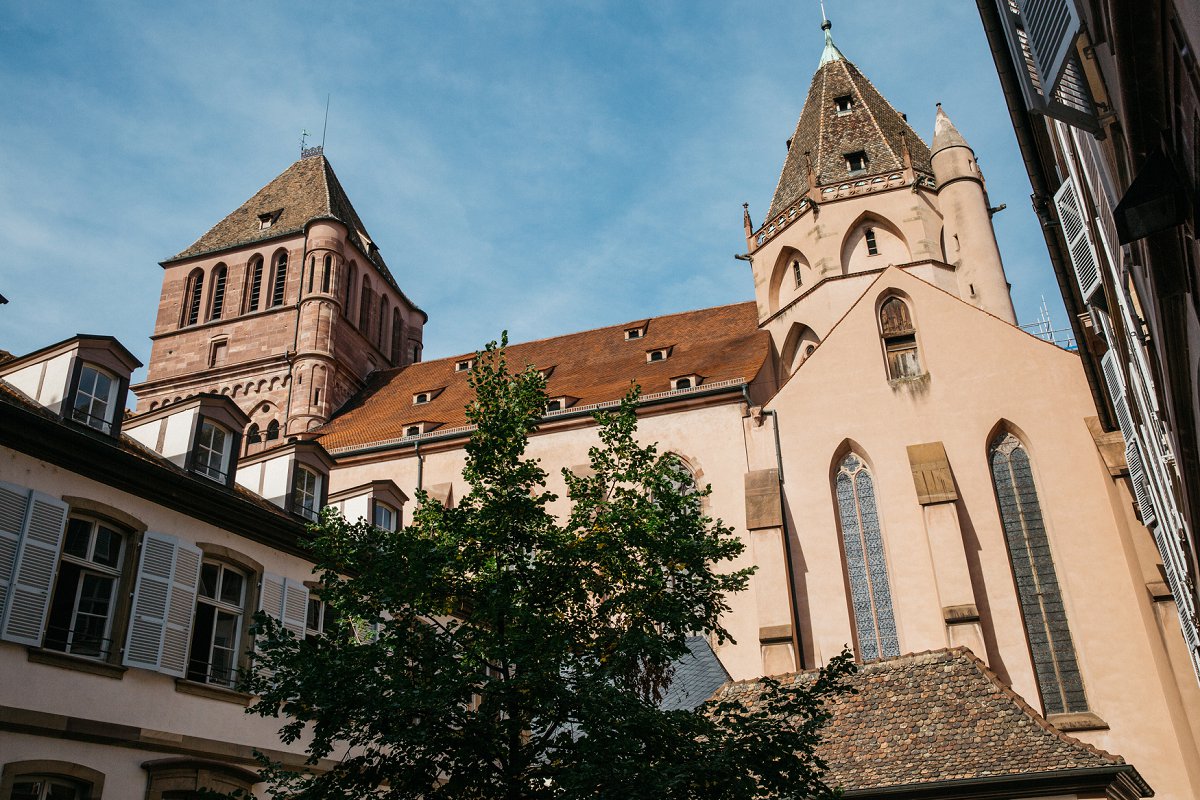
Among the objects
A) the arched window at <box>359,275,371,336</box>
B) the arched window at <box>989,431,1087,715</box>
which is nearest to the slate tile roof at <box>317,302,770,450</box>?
the arched window at <box>359,275,371,336</box>

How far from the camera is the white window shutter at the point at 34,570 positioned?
392 inches

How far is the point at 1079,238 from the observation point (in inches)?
466

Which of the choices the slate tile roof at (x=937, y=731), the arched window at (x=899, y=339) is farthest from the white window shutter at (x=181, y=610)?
the arched window at (x=899, y=339)

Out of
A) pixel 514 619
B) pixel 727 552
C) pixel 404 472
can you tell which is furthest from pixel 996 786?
pixel 404 472

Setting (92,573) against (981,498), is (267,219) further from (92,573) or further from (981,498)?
(92,573)

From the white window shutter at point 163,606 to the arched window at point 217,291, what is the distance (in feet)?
78.2

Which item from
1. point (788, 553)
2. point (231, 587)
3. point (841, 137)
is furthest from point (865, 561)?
point (841, 137)

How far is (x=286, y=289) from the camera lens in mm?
33625

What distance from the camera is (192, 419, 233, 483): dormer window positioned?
1375 cm

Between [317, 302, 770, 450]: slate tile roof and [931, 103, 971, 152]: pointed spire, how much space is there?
21.4 ft

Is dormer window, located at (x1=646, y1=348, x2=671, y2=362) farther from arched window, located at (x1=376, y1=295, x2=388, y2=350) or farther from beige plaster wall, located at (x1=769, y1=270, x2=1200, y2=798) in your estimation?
arched window, located at (x1=376, y1=295, x2=388, y2=350)

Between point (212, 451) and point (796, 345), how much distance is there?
16.6 m

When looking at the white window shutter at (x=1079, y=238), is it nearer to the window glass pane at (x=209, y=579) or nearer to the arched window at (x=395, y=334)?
the window glass pane at (x=209, y=579)

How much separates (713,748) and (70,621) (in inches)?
259
